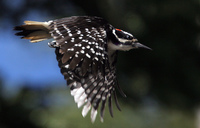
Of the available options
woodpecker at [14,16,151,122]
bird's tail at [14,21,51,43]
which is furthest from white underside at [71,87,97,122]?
bird's tail at [14,21,51,43]

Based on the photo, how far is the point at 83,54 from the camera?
10.6ft

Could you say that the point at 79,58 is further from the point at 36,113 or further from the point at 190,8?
the point at 190,8

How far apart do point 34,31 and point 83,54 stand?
586 millimetres

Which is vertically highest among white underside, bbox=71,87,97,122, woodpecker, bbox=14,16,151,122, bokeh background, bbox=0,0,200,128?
woodpecker, bbox=14,16,151,122

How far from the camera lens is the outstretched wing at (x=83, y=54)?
3.21 m

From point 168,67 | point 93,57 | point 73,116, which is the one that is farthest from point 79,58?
point 168,67

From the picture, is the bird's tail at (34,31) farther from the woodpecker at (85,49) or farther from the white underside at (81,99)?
the white underside at (81,99)

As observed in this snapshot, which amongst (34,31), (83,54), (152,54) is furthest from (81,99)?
(152,54)

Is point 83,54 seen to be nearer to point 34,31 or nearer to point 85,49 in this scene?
point 85,49

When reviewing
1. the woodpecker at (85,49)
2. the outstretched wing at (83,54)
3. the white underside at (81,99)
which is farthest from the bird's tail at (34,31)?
the white underside at (81,99)

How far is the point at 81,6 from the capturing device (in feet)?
26.5

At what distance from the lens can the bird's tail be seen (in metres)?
3.53

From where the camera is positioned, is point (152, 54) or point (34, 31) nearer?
point (34, 31)

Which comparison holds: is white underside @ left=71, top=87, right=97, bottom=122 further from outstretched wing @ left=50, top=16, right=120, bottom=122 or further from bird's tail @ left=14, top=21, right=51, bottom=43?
bird's tail @ left=14, top=21, right=51, bottom=43
